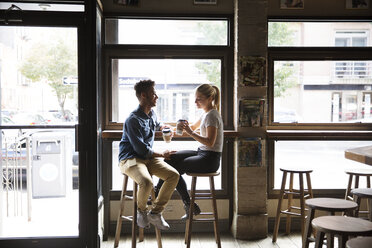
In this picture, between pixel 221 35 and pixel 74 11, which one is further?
pixel 221 35

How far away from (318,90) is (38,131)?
3110 mm

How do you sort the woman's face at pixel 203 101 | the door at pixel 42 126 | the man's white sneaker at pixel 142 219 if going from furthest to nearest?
the woman's face at pixel 203 101, the door at pixel 42 126, the man's white sneaker at pixel 142 219

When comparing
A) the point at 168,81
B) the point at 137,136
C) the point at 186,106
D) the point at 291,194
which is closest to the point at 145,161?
the point at 137,136

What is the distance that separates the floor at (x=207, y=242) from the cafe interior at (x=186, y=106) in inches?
0.9

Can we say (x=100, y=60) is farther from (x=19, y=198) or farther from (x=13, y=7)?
(x=19, y=198)

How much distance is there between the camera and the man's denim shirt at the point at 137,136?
12.1 ft

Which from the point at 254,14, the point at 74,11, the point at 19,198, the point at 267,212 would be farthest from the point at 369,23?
the point at 19,198

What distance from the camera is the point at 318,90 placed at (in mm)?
4695

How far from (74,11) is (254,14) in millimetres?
1865

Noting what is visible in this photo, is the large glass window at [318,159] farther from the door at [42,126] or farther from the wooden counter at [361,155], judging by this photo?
the door at [42,126]

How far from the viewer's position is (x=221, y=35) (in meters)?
4.55

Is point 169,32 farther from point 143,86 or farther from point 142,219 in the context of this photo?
point 142,219

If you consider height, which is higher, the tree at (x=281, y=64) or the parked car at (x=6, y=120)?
the tree at (x=281, y=64)

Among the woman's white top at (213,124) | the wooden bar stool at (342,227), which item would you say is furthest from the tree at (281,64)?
the wooden bar stool at (342,227)
